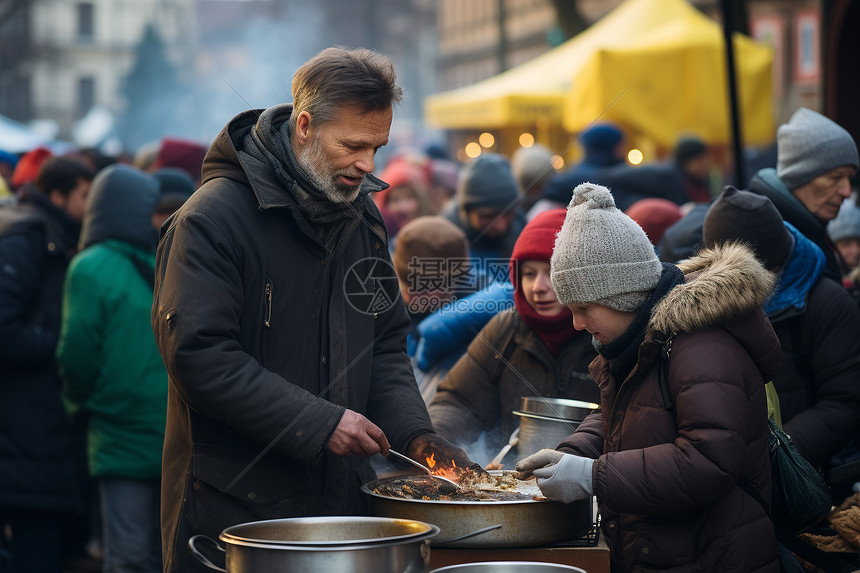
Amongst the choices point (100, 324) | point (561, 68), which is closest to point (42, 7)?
point (561, 68)

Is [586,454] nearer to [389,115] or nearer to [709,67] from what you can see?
[389,115]

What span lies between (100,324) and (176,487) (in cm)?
238

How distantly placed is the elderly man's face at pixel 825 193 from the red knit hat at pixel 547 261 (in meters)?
1.16

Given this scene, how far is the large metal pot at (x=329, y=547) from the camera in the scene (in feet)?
7.31

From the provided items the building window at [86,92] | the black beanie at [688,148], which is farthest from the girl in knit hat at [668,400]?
the building window at [86,92]

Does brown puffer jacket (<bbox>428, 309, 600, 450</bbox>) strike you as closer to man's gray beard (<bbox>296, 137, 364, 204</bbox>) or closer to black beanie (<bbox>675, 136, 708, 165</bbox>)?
man's gray beard (<bbox>296, 137, 364, 204</bbox>)

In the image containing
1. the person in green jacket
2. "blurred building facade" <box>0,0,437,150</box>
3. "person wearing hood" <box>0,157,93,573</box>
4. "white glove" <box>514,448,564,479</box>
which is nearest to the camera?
"white glove" <box>514,448,564,479</box>

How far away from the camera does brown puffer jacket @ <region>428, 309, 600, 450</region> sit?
4074 mm

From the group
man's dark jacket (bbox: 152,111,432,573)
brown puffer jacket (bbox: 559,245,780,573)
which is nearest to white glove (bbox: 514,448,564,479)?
brown puffer jacket (bbox: 559,245,780,573)

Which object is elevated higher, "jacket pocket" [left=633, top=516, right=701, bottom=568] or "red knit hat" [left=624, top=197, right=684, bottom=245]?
"red knit hat" [left=624, top=197, right=684, bottom=245]

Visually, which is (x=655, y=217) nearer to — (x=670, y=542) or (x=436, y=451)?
(x=436, y=451)

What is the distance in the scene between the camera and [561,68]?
12.6 meters

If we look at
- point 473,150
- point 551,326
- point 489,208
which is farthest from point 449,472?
point 473,150

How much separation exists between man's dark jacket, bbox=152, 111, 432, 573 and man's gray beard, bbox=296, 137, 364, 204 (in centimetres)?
10
